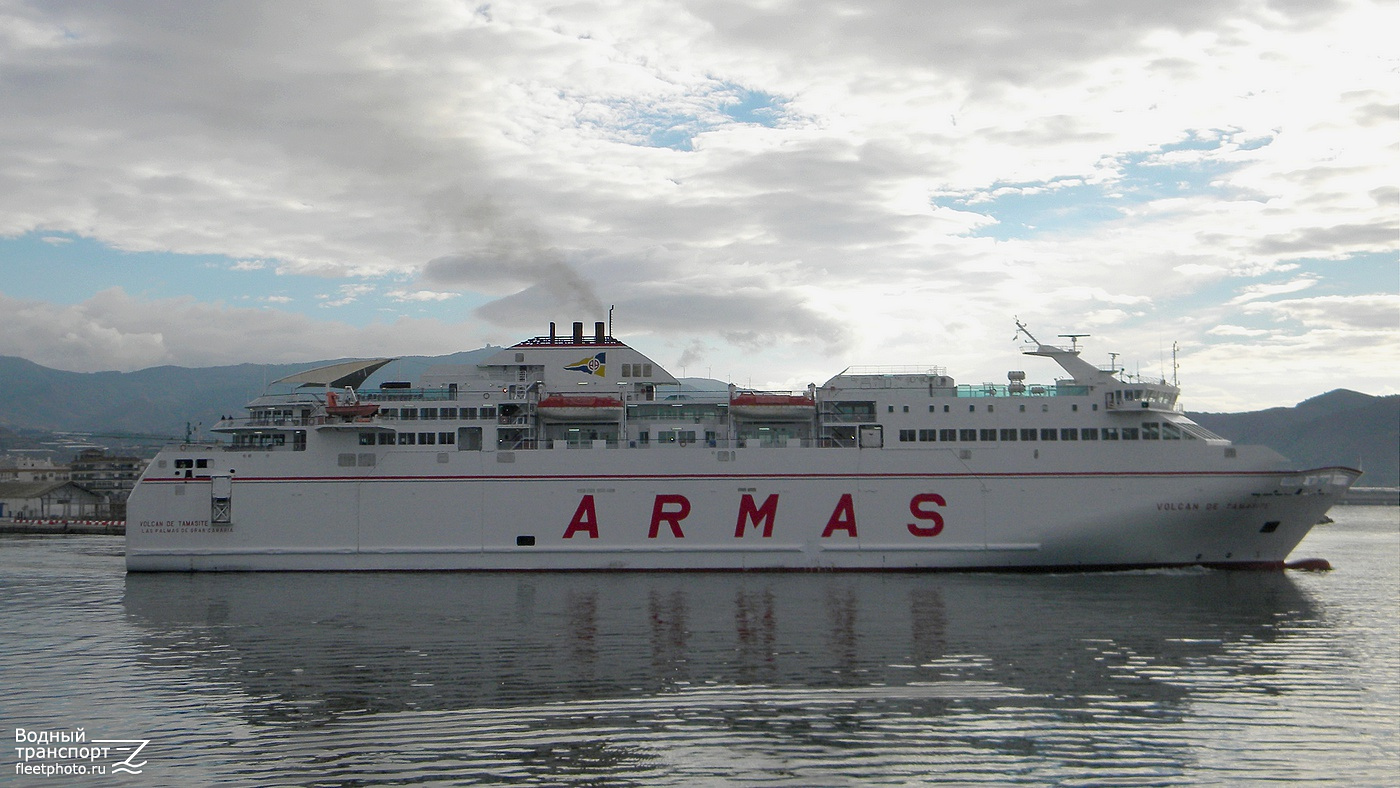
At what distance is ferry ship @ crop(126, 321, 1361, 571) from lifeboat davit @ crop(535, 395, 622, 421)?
0.05 meters

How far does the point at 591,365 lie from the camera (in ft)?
97.1

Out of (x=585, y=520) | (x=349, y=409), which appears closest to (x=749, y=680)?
(x=585, y=520)

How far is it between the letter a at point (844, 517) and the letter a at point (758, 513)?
4.98 feet

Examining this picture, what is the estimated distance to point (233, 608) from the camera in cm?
2006

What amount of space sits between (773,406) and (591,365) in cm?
611

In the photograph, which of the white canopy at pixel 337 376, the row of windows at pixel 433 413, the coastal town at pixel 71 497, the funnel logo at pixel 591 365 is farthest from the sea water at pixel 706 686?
the coastal town at pixel 71 497

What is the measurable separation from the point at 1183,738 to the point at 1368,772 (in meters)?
1.74

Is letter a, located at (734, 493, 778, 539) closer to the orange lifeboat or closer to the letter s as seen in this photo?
the letter s

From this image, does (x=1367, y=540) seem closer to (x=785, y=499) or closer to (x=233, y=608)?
(x=785, y=499)

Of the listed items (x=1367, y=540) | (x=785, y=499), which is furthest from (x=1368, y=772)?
(x=1367, y=540)

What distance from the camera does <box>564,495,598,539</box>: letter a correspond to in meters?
25.8

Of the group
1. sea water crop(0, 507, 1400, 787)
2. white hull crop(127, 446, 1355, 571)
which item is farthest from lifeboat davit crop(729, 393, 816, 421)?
sea water crop(0, 507, 1400, 787)

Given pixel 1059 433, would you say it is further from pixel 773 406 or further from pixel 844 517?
pixel 773 406

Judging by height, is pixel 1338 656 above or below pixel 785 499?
below
